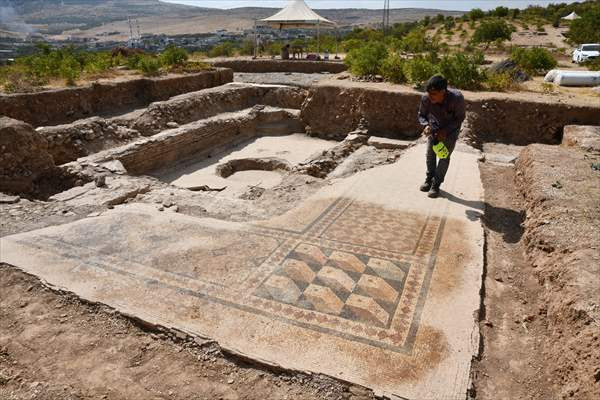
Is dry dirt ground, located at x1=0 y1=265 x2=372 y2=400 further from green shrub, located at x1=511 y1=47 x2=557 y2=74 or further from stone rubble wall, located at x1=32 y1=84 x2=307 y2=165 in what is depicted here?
green shrub, located at x1=511 y1=47 x2=557 y2=74

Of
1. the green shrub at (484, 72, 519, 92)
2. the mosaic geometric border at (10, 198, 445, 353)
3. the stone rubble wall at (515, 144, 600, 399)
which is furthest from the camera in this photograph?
the green shrub at (484, 72, 519, 92)

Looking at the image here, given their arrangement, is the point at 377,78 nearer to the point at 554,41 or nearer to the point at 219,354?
the point at 219,354

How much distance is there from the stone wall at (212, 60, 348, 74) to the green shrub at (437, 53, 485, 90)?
7.88 meters

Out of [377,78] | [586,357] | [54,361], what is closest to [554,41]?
[377,78]

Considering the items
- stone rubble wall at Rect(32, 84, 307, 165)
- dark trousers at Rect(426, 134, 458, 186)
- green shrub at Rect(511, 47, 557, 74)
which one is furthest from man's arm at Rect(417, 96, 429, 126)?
green shrub at Rect(511, 47, 557, 74)

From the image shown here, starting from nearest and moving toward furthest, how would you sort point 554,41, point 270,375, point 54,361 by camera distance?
point 270,375, point 54,361, point 554,41

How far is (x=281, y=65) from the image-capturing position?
60.1 feet

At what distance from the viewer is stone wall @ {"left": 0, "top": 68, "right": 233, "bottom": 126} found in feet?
30.9

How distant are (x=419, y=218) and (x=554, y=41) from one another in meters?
26.6

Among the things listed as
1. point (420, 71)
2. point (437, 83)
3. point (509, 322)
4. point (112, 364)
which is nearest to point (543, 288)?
point (509, 322)

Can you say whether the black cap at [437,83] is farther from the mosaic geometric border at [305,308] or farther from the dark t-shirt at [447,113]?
the mosaic geometric border at [305,308]

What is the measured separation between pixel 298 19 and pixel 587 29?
607 inches

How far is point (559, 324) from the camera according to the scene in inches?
114

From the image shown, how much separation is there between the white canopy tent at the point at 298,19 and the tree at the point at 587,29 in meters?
12.9
